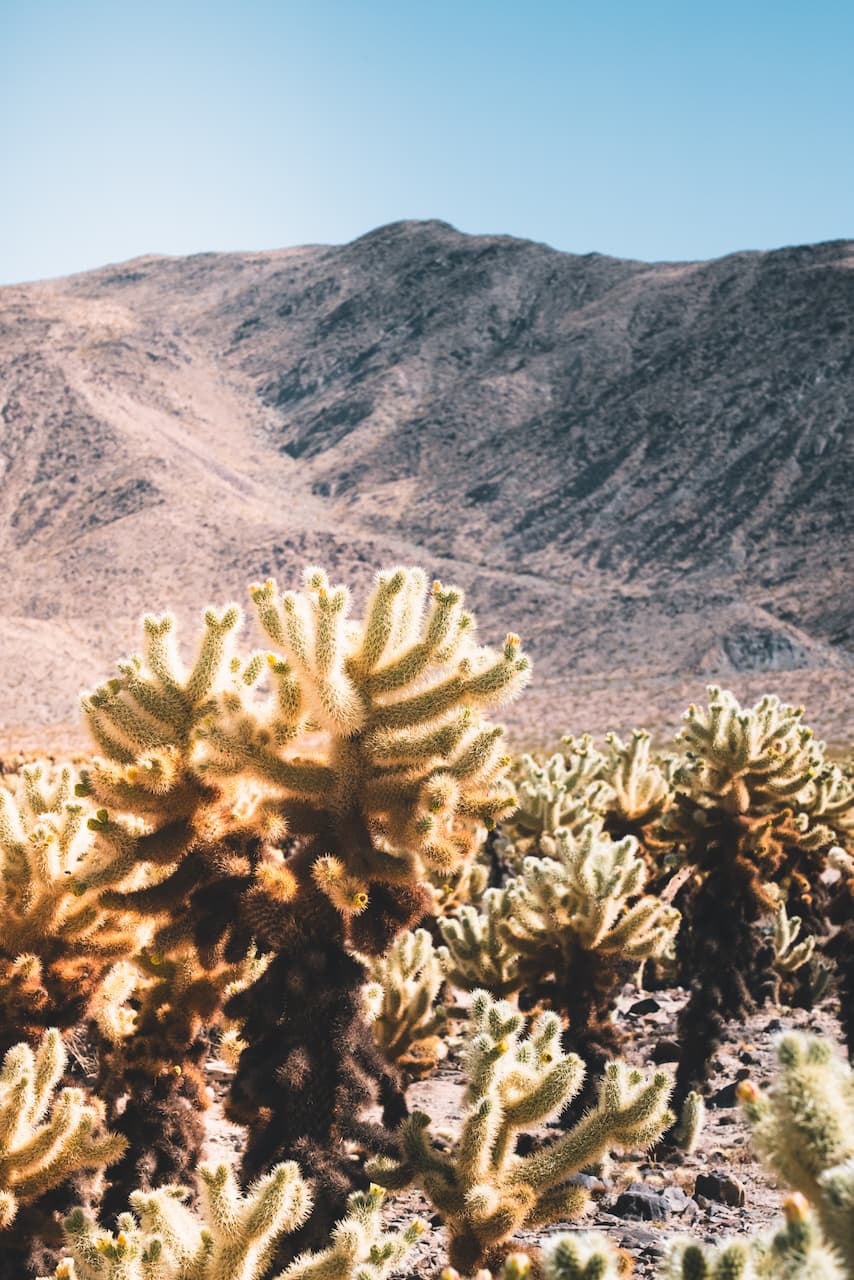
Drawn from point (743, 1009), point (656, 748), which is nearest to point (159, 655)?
point (743, 1009)

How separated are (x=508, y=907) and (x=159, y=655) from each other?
4.55 metres

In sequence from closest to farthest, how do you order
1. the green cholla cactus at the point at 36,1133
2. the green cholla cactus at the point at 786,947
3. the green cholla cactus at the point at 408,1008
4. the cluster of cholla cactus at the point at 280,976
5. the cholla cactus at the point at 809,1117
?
the cholla cactus at the point at 809,1117 < the cluster of cholla cactus at the point at 280,976 < the green cholla cactus at the point at 36,1133 < the green cholla cactus at the point at 408,1008 < the green cholla cactus at the point at 786,947

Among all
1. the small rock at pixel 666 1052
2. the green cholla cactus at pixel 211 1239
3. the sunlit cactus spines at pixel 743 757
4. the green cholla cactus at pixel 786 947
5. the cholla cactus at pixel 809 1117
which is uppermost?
the sunlit cactus spines at pixel 743 757

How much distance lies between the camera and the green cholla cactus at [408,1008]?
763 centimetres

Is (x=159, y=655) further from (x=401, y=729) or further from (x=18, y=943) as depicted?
(x=18, y=943)

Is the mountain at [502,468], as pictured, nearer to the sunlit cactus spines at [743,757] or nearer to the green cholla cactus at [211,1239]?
the sunlit cactus spines at [743,757]

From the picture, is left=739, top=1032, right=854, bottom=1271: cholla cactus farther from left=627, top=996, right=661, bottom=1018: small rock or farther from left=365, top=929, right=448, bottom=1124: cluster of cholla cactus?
left=627, top=996, right=661, bottom=1018: small rock

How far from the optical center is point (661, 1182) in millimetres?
7086

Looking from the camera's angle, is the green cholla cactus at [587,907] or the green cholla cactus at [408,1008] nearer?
the green cholla cactus at [587,907]

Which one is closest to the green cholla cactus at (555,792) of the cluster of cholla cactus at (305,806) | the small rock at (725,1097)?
the small rock at (725,1097)

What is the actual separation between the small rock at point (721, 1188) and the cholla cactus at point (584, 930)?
950 mm

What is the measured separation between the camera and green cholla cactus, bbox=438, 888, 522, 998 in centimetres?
793

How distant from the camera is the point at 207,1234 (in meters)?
3.23

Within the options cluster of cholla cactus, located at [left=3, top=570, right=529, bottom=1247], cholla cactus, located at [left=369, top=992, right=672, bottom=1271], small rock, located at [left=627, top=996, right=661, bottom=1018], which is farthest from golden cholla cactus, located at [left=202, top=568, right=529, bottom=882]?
small rock, located at [left=627, top=996, right=661, bottom=1018]
